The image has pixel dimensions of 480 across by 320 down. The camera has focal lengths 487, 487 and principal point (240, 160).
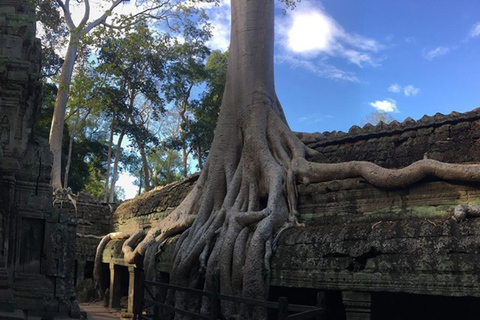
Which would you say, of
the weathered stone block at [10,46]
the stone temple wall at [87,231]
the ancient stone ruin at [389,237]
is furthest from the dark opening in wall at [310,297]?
the stone temple wall at [87,231]

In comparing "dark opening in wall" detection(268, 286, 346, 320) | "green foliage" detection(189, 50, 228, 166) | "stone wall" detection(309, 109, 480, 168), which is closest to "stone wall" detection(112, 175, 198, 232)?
"stone wall" detection(309, 109, 480, 168)

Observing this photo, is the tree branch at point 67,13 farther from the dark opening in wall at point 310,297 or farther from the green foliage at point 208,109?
the dark opening in wall at point 310,297

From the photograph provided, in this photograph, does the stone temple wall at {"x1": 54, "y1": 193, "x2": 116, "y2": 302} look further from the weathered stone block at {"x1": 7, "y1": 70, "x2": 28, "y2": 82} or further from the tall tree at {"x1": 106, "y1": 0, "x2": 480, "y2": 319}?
the weathered stone block at {"x1": 7, "y1": 70, "x2": 28, "y2": 82}

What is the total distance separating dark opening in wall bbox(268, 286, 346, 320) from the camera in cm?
587

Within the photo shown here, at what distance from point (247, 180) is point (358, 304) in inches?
102

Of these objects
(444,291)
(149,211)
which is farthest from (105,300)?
(444,291)

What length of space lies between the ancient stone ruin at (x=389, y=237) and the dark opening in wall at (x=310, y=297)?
0.04 feet

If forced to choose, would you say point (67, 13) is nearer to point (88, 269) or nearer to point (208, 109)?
point (208, 109)

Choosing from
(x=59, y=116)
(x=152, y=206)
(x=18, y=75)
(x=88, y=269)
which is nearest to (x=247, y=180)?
(x=18, y=75)

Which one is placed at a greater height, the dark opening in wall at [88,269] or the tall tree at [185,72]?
the tall tree at [185,72]

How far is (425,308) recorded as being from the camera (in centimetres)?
537

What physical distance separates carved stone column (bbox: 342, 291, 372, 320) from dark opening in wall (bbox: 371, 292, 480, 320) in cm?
63

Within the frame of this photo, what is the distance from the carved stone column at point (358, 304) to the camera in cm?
460

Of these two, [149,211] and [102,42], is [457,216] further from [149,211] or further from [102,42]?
[102,42]
